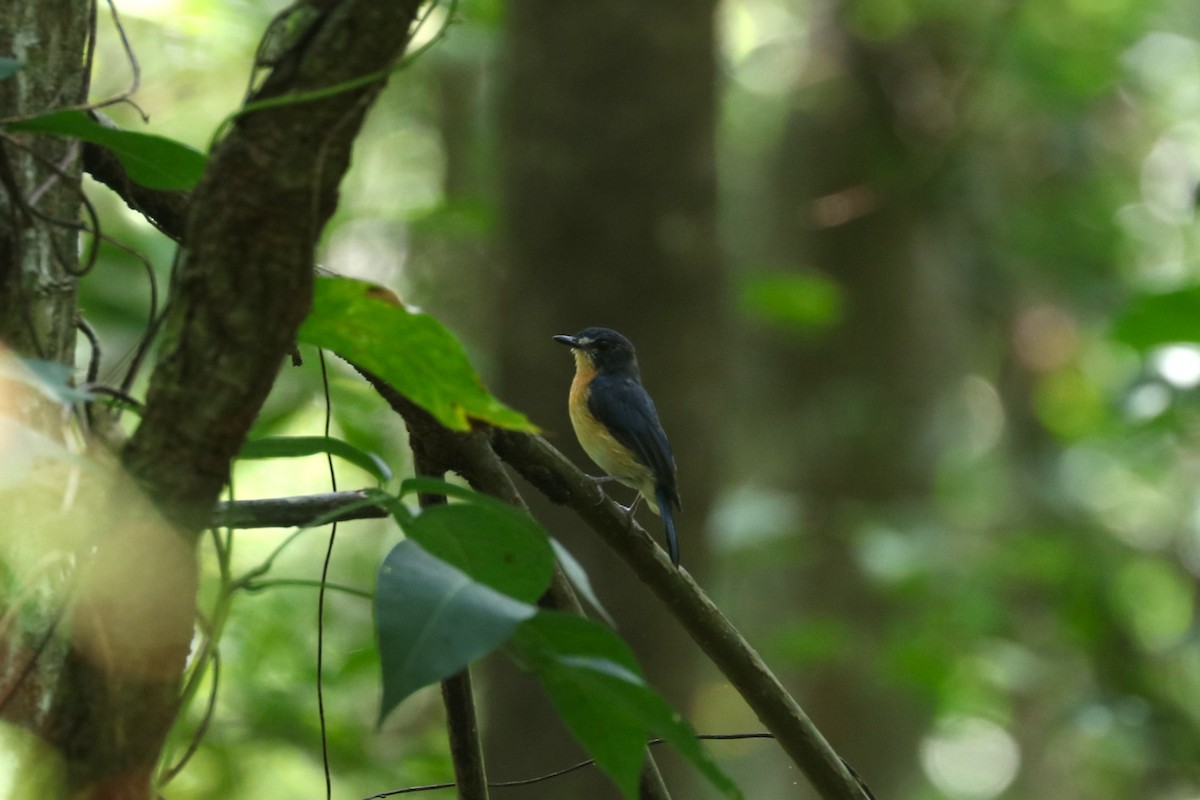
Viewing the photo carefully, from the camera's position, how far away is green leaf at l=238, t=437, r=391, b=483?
3.90 ft

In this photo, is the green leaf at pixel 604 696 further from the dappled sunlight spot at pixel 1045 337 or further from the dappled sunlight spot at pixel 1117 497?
the dappled sunlight spot at pixel 1045 337

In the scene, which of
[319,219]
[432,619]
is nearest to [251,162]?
[319,219]

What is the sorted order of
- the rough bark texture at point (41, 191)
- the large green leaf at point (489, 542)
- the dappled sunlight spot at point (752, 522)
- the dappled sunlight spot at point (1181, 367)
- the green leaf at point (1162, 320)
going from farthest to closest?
the dappled sunlight spot at point (752, 522)
the dappled sunlight spot at point (1181, 367)
the green leaf at point (1162, 320)
the rough bark texture at point (41, 191)
the large green leaf at point (489, 542)

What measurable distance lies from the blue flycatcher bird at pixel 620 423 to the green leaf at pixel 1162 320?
1731 millimetres

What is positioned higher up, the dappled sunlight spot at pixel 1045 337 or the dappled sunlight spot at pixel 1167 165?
the dappled sunlight spot at pixel 1167 165

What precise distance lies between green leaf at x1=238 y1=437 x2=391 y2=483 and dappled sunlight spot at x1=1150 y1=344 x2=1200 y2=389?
340cm

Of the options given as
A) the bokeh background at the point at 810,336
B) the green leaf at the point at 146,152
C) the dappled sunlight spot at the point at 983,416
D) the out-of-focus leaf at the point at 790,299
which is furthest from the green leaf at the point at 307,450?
the dappled sunlight spot at the point at 983,416

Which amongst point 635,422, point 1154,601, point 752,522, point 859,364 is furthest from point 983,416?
point 635,422

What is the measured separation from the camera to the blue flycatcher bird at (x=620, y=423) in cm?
468

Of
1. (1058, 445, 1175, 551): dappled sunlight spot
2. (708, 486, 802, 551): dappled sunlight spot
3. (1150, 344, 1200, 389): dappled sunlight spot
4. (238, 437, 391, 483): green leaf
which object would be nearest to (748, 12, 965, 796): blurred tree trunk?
(1058, 445, 1175, 551): dappled sunlight spot

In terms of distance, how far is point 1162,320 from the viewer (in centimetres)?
350

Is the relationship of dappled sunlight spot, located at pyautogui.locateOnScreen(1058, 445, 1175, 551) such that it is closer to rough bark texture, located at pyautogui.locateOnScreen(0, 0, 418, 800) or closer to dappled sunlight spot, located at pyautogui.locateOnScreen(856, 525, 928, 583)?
dappled sunlight spot, located at pyautogui.locateOnScreen(856, 525, 928, 583)

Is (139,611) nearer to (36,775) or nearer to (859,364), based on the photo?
(36,775)

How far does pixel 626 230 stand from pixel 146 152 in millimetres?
4215
